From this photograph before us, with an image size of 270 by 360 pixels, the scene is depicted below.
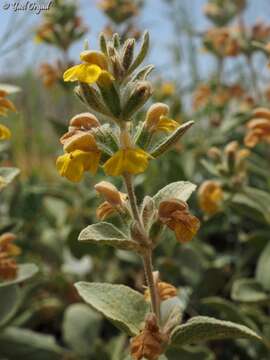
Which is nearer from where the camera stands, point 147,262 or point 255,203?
point 147,262

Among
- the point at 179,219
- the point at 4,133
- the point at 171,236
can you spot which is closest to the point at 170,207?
the point at 179,219

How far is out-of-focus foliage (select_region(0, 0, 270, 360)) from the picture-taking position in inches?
73.6

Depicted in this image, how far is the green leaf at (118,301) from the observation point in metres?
1.18

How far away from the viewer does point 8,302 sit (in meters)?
1.79

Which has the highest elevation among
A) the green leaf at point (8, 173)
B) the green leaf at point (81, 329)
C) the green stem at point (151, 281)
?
the green leaf at point (8, 173)

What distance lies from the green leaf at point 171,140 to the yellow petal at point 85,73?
16cm

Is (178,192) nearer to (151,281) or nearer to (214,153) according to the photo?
(151,281)

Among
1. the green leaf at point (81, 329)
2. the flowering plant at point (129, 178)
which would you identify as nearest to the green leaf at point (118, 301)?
the flowering plant at point (129, 178)

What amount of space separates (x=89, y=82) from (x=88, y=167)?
160 millimetres

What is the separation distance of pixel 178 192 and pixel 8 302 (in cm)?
83

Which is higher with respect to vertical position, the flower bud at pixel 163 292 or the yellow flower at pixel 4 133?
the yellow flower at pixel 4 133

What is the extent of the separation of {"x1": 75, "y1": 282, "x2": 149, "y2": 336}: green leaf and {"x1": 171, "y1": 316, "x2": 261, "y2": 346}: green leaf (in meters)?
0.10

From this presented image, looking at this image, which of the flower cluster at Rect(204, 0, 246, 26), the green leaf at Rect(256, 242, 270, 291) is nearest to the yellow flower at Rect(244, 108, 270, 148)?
the green leaf at Rect(256, 242, 270, 291)

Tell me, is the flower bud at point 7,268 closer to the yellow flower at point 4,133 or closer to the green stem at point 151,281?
the yellow flower at point 4,133
